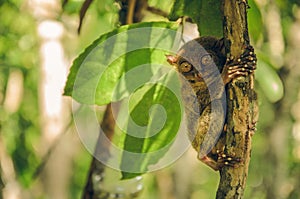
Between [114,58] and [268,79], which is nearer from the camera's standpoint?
[114,58]

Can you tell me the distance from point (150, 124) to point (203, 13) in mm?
253

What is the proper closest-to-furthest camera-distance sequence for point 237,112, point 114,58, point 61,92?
point 237,112 → point 114,58 → point 61,92

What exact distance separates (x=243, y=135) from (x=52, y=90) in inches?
95.4

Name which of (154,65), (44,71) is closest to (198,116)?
(154,65)

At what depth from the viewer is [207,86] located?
1.27m

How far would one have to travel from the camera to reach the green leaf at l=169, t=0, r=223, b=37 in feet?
4.47

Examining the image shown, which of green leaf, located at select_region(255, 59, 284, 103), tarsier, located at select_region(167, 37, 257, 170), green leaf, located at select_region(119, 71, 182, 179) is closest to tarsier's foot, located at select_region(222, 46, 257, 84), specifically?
tarsier, located at select_region(167, 37, 257, 170)

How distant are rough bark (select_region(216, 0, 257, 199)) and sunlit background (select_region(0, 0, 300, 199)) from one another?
0.37 m

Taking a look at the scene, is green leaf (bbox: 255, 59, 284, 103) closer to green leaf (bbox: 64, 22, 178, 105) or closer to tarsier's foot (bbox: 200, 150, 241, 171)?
green leaf (bbox: 64, 22, 178, 105)

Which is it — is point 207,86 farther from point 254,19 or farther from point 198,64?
point 254,19

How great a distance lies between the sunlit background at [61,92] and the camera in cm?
217

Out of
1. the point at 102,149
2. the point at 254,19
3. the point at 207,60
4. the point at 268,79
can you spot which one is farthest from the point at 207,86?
the point at 102,149

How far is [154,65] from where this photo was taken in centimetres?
142

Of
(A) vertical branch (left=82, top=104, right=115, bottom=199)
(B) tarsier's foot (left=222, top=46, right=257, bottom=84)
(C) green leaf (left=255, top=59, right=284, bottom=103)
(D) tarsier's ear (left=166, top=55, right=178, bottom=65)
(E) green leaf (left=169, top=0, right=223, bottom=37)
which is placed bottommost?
(A) vertical branch (left=82, top=104, right=115, bottom=199)
